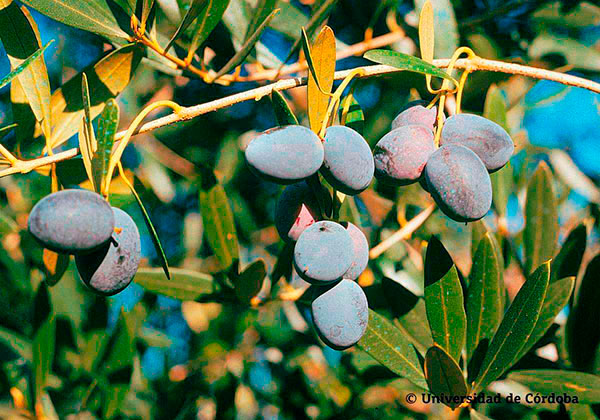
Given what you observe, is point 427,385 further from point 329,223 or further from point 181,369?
point 181,369

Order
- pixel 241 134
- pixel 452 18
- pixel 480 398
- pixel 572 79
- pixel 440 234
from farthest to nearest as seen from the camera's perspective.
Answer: pixel 241 134 → pixel 440 234 → pixel 452 18 → pixel 480 398 → pixel 572 79

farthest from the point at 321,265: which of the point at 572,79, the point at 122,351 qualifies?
the point at 122,351

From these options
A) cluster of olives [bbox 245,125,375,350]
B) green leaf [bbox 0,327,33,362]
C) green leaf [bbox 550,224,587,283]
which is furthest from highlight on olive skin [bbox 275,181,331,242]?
green leaf [bbox 0,327,33,362]

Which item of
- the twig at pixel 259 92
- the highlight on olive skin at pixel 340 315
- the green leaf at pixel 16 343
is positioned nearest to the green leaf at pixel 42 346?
the green leaf at pixel 16 343

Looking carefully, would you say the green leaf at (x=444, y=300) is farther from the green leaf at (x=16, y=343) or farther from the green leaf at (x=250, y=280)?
the green leaf at (x=16, y=343)

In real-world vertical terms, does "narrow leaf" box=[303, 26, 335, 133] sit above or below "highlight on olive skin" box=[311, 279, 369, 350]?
above

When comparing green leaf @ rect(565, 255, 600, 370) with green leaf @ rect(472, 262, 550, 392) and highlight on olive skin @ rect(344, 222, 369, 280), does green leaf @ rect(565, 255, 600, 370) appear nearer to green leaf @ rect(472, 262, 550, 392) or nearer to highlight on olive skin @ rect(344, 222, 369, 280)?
green leaf @ rect(472, 262, 550, 392)
